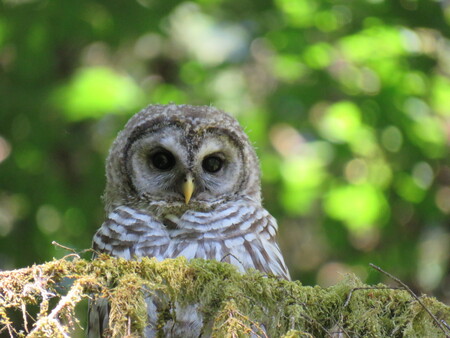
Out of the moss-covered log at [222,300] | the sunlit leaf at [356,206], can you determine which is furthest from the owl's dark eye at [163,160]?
the sunlit leaf at [356,206]

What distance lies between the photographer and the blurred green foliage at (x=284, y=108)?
6.01m

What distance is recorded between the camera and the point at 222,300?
2211 millimetres

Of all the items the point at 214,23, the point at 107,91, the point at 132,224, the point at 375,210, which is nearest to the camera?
the point at 132,224

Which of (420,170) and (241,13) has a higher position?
(241,13)

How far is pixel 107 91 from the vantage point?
18.9 feet

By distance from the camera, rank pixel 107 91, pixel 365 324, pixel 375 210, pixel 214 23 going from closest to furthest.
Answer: pixel 365 324 < pixel 107 91 < pixel 375 210 < pixel 214 23

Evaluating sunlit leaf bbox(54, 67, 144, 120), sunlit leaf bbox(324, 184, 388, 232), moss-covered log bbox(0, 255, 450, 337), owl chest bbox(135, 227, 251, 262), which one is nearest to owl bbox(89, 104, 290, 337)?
owl chest bbox(135, 227, 251, 262)

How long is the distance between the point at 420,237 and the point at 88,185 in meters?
3.36

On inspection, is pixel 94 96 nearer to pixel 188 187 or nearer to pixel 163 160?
pixel 163 160

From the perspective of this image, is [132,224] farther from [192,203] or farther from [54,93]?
[54,93]

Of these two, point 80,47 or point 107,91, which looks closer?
point 107,91

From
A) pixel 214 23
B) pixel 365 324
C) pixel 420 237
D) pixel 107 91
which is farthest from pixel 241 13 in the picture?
pixel 365 324

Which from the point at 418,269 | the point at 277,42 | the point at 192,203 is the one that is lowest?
the point at 418,269

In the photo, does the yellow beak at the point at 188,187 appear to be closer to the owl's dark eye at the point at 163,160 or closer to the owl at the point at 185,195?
the owl at the point at 185,195
